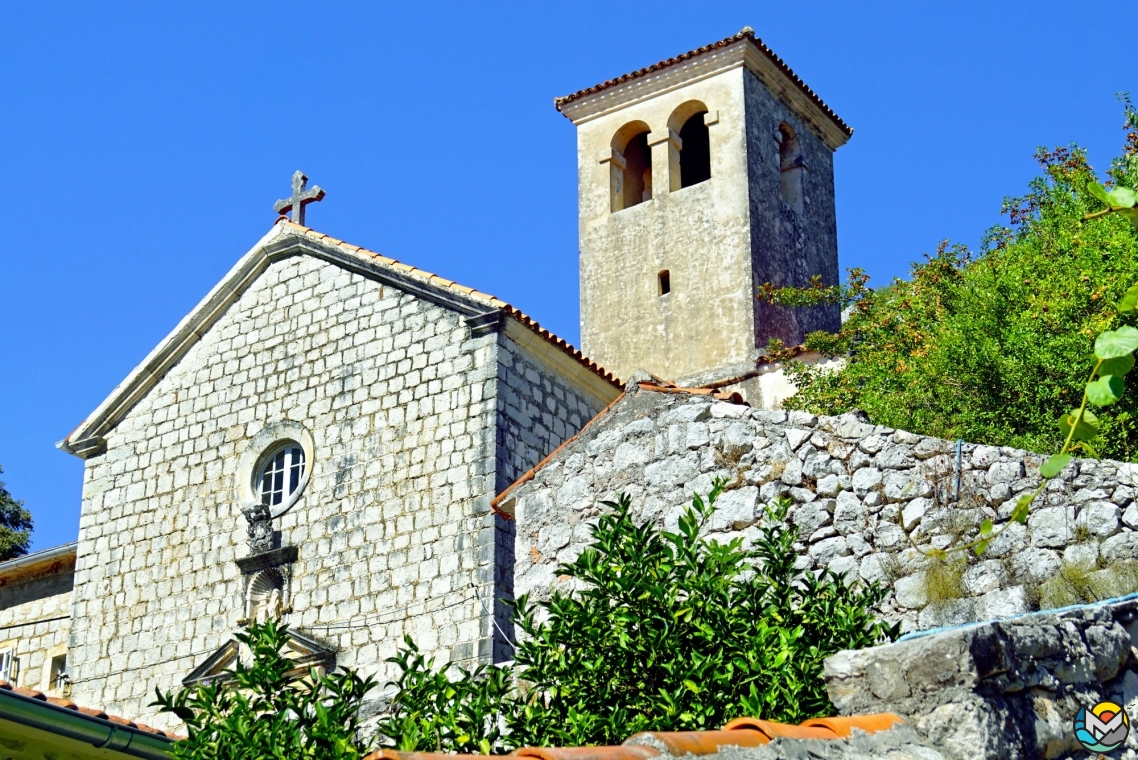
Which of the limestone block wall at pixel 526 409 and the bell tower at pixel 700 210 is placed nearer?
the limestone block wall at pixel 526 409

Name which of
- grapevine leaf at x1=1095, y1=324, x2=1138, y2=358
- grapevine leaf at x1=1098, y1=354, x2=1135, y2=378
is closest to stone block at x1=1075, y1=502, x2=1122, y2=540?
grapevine leaf at x1=1098, y1=354, x2=1135, y2=378

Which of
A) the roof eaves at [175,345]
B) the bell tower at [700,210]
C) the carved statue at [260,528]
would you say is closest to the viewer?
the carved statue at [260,528]

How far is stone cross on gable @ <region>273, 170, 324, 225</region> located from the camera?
16.5 meters

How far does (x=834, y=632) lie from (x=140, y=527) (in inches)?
415

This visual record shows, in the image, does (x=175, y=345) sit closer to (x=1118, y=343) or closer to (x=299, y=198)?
(x=299, y=198)

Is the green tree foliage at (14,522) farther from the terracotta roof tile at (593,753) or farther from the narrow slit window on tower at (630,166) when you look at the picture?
the terracotta roof tile at (593,753)

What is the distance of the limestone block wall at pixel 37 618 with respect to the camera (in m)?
16.4

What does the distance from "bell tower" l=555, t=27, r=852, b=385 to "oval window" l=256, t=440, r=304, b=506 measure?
367 inches

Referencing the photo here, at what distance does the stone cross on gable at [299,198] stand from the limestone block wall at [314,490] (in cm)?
66

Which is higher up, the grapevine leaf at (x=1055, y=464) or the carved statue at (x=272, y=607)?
the carved statue at (x=272, y=607)

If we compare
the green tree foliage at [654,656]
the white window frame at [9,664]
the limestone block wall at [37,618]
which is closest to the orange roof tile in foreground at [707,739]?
the green tree foliage at [654,656]

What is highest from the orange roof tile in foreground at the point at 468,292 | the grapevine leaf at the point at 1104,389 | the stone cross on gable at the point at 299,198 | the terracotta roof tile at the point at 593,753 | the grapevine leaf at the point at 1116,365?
the stone cross on gable at the point at 299,198

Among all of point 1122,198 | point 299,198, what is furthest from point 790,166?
point 1122,198

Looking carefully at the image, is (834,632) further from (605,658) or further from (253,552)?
(253,552)
